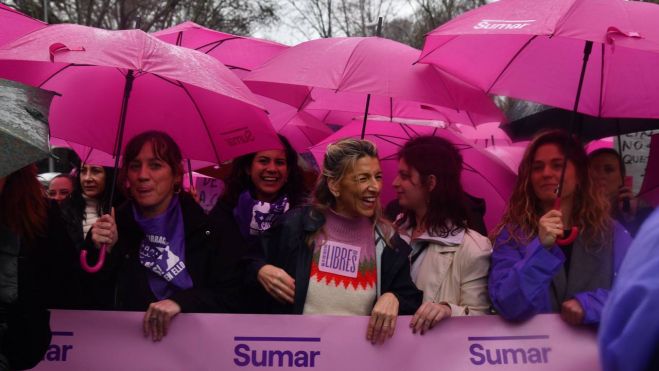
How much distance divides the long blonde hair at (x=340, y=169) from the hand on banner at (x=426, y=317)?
0.39 m

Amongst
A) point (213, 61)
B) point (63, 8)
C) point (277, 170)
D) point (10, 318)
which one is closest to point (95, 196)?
point (277, 170)

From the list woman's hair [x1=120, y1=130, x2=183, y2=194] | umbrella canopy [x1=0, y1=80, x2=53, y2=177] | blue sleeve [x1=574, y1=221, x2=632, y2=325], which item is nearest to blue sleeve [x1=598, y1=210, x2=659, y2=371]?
umbrella canopy [x1=0, y1=80, x2=53, y2=177]

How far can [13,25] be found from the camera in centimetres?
544

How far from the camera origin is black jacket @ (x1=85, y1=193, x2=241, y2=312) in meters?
4.01

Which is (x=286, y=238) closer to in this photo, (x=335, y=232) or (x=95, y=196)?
(x=335, y=232)

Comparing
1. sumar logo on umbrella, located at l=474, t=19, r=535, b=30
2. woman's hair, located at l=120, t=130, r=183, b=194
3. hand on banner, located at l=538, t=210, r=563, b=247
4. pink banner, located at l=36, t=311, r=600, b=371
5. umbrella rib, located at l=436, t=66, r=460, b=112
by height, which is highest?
sumar logo on umbrella, located at l=474, t=19, r=535, b=30

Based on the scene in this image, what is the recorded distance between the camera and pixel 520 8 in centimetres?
434

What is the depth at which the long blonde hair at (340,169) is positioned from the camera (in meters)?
4.08

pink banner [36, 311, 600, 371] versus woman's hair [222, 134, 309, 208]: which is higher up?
woman's hair [222, 134, 309, 208]

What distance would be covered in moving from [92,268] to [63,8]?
19.2m

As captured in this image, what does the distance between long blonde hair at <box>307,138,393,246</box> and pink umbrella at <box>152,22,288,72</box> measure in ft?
9.10

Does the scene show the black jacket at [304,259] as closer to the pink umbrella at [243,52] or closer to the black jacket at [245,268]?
the black jacket at [245,268]

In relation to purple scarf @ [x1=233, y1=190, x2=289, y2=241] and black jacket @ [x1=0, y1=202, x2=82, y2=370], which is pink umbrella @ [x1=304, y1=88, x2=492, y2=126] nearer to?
purple scarf @ [x1=233, y1=190, x2=289, y2=241]

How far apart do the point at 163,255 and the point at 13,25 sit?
7.53 ft
